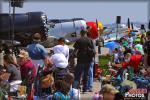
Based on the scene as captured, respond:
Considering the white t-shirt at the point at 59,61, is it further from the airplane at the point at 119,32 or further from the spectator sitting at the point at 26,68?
the airplane at the point at 119,32

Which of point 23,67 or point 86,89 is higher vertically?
point 23,67

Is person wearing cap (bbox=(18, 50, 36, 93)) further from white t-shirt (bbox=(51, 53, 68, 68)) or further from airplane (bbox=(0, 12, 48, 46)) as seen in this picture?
airplane (bbox=(0, 12, 48, 46))

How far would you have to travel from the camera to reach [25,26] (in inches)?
1278

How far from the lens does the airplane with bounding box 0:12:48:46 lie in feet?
104

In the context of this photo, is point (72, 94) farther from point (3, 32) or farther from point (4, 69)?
point (3, 32)

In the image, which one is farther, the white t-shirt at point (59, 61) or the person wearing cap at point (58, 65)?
the white t-shirt at point (59, 61)

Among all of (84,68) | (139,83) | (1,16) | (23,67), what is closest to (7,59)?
(23,67)

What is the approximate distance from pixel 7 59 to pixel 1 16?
20.8m

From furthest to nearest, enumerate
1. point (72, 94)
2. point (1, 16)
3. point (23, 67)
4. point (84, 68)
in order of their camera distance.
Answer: point (1, 16), point (84, 68), point (23, 67), point (72, 94)

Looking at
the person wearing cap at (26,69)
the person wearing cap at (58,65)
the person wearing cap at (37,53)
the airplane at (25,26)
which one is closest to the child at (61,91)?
the person wearing cap at (26,69)

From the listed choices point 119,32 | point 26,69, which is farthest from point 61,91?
point 119,32

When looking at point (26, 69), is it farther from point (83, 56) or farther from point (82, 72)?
point (82, 72)

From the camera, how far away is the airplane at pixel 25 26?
31.6 meters

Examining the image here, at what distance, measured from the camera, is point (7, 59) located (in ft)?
36.1
